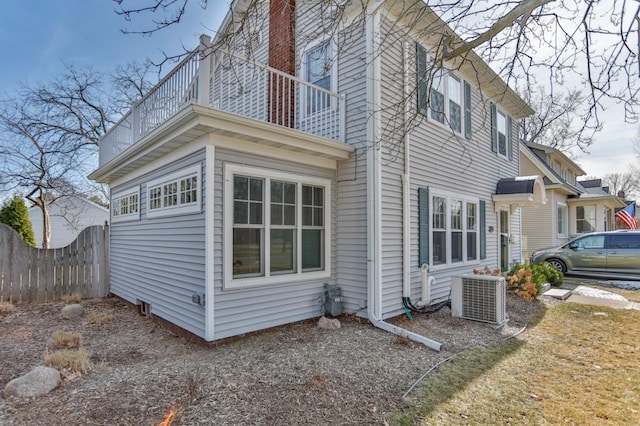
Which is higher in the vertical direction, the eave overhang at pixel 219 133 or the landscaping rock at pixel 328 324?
the eave overhang at pixel 219 133

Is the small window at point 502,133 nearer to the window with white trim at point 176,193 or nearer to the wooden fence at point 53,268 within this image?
the window with white trim at point 176,193

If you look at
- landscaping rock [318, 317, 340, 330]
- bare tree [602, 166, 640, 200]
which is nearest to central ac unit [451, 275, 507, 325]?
landscaping rock [318, 317, 340, 330]

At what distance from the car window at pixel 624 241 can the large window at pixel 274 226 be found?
10698mm

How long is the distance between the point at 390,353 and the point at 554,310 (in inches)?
188

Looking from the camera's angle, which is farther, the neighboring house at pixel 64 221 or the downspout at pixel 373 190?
the neighboring house at pixel 64 221

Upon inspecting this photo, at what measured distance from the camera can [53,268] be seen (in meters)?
8.33

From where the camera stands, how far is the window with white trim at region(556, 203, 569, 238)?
672 inches

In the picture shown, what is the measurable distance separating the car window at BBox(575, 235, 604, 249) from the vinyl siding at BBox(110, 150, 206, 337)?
12800mm

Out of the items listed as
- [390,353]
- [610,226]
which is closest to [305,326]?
[390,353]

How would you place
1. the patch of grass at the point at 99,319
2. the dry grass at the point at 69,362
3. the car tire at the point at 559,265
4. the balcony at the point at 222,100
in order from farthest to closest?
the car tire at the point at 559,265
the patch of grass at the point at 99,319
the balcony at the point at 222,100
the dry grass at the point at 69,362

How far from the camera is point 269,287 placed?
532 cm

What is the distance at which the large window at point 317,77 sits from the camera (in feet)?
21.7

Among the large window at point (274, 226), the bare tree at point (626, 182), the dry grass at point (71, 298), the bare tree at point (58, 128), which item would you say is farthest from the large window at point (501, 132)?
the bare tree at point (626, 182)

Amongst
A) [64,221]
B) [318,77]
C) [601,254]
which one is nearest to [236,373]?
[318,77]
